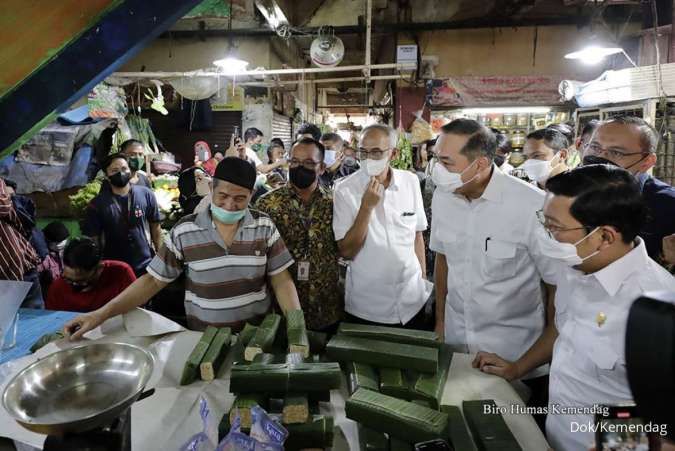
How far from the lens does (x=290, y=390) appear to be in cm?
133

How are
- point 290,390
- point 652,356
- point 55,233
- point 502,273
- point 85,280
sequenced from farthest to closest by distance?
point 55,233
point 85,280
point 502,273
point 290,390
point 652,356

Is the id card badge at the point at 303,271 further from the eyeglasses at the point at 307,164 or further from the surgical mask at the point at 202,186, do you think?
the surgical mask at the point at 202,186

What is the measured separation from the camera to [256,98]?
9.40 m

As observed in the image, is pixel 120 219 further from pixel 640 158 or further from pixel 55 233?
pixel 640 158

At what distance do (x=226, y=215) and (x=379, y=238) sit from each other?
106 cm

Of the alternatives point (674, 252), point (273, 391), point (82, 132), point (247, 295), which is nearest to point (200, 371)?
point (273, 391)

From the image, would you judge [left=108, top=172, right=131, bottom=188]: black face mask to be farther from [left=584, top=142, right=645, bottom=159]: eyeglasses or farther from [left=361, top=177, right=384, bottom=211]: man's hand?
[left=584, top=142, right=645, bottom=159]: eyeglasses

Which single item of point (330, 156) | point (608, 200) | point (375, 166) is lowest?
point (608, 200)

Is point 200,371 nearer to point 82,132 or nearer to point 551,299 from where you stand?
point 551,299

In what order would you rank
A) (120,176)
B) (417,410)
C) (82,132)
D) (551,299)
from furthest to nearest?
(82,132) < (120,176) < (551,299) < (417,410)

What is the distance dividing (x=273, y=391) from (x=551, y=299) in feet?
4.88

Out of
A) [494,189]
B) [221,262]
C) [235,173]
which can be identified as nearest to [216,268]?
[221,262]

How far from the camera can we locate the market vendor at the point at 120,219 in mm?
3953

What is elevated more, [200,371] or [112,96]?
[112,96]
